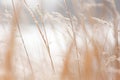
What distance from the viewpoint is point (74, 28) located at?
168cm

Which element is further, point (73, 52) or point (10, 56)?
point (73, 52)

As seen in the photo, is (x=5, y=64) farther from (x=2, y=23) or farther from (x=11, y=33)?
(x=2, y=23)

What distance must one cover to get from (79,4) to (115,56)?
1.21 feet

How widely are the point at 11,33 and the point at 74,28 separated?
359mm

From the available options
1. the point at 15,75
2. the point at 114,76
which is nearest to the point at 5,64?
the point at 15,75

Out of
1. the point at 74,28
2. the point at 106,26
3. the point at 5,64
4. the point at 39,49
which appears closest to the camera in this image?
the point at 5,64

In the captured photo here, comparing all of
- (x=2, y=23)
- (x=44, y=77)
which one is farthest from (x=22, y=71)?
(x=2, y=23)

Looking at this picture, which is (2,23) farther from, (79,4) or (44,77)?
(44,77)

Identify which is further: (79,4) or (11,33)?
(79,4)

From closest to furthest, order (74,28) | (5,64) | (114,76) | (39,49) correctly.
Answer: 1. (5,64)
2. (114,76)
3. (74,28)
4. (39,49)

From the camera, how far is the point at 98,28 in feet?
5.72

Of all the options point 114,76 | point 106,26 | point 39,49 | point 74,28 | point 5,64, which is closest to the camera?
point 5,64

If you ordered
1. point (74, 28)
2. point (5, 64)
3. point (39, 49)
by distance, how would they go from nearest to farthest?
point (5, 64)
point (74, 28)
point (39, 49)

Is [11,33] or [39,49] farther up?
[11,33]
